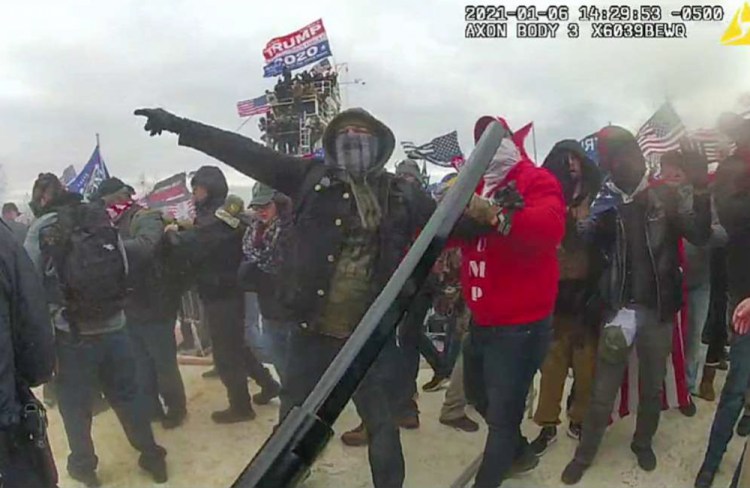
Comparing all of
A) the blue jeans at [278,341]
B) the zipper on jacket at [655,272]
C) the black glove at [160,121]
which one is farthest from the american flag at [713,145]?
the black glove at [160,121]

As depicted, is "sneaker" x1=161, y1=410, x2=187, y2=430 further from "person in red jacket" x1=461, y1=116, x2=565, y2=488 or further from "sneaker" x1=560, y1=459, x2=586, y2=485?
"sneaker" x1=560, y1=459, x2=586, y2=485

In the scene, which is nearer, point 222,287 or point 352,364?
point 352,364

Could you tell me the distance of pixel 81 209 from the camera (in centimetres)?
140

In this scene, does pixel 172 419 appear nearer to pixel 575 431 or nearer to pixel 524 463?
pixel 524 463

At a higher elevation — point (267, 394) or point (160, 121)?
point (160, 121)

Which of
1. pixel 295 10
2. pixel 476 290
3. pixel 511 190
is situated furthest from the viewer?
pixel 476 290

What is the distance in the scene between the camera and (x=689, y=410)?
170 centimetres

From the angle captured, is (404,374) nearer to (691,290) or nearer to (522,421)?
(522,421)

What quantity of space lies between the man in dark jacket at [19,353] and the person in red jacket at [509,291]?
3.07ft

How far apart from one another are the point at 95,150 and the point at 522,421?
116 centimetres

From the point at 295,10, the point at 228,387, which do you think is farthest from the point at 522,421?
the point at 295,10

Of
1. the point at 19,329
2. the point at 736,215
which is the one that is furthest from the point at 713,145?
the point at 19,329

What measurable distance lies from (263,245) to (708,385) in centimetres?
118

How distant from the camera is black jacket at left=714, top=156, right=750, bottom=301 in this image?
60.2 inches
